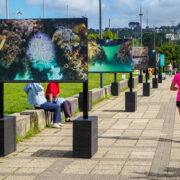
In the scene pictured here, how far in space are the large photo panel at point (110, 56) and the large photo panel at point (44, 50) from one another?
28.1ft

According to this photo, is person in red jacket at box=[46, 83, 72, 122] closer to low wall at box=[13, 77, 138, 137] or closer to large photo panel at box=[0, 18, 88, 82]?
low wall at box=[13, 77, 138, 137]

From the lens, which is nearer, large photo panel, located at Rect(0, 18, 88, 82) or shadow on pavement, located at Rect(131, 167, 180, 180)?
shadow on pavement, located at Rect(131, 167, 180, 180)

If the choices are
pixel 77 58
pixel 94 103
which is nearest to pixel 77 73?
pixel 77 58

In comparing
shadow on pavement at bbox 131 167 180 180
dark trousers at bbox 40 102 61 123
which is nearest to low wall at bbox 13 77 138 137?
dark trousers at bbox 40 102 61 123

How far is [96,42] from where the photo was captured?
1744cm

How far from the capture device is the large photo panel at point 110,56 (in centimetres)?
1714

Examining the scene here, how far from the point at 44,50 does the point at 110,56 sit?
899cm

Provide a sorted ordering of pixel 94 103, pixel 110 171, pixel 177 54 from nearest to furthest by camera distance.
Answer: pixel 110 171 → pixel 94 103 → pixel 177 54

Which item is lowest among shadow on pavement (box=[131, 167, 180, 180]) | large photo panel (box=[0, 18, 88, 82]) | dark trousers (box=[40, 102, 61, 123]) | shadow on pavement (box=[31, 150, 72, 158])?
shadow on pavement (box=[131, 167, 180, 180])

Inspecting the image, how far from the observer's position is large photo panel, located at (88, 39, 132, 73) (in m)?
17.1

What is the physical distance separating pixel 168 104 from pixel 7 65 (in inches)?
454

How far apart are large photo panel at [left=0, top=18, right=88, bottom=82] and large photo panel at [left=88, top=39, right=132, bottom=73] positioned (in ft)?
28.1

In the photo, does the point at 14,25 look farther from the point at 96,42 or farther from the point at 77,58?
the point at 96,42

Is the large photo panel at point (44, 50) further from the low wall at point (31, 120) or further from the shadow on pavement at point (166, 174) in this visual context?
the shadow on pavement at point (166, 174)
